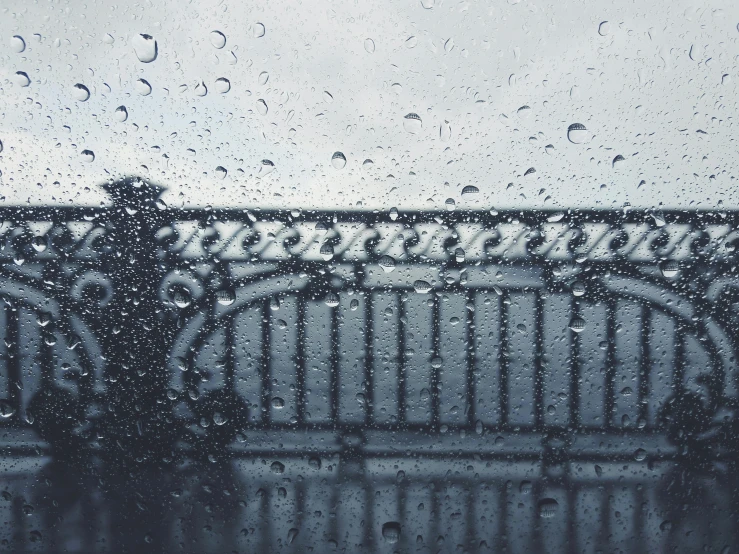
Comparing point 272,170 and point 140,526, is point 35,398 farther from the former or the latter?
point 272,170

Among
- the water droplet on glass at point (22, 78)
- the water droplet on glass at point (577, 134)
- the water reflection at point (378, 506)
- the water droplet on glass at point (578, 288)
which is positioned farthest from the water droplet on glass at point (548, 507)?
the water droplet on glass at point (22, 78)

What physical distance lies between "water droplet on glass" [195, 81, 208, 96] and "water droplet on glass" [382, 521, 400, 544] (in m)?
0.85

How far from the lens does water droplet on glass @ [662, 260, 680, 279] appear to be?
0.73 meters

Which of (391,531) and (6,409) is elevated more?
(6,409)

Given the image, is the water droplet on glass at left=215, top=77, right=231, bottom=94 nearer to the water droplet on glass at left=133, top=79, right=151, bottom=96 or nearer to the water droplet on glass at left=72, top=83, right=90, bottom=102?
the water droplet on glass at left=133, top=79, right=151, bottom=96

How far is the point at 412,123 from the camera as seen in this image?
71 centimetres

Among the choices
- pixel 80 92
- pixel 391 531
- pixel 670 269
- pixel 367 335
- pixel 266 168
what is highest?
pixel 80 92

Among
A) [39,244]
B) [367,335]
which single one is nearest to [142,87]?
[39,244]

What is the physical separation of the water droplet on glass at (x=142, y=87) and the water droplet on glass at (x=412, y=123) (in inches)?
17.4

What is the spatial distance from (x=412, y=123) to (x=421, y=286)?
0.28m

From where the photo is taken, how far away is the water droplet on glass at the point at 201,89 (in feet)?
2.33

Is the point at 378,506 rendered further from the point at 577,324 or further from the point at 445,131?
the point at 445,131

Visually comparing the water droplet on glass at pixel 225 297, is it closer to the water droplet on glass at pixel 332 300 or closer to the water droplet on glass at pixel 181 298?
the water droplet on glass at pixel 181 298

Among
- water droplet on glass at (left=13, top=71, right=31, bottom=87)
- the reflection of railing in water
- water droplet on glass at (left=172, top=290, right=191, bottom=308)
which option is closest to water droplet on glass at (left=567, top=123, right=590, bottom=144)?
the reflection of railing in water
